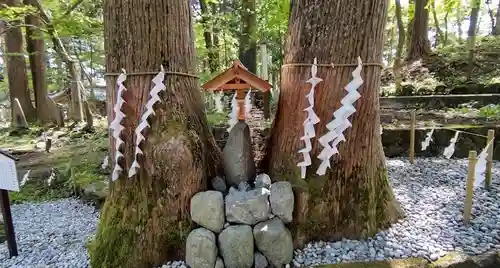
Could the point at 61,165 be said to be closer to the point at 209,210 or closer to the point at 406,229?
the point at 209,210

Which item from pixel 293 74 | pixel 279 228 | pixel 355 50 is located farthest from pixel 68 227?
→ pixel 355 50

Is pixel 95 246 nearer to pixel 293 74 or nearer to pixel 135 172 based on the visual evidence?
pixel 135 172

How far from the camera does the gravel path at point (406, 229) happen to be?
175cm

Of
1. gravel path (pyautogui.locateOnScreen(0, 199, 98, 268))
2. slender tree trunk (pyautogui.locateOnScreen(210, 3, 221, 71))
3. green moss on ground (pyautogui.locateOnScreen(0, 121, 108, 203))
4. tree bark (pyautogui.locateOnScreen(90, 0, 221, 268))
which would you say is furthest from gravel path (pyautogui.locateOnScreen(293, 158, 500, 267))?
slender tree trunk (pyautogui.locateOnScreen(210, 3, 221, 71))

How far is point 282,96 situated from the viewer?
2.06 m

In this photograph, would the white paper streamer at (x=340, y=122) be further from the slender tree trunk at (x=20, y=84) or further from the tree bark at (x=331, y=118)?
the slender tree trunk at (x=20, y=84)

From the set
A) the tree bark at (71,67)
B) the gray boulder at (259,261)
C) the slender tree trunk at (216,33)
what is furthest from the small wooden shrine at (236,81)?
the slender tree trunk at (216,33)

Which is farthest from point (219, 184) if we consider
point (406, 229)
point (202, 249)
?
point (406, 229)

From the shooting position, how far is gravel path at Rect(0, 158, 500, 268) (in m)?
1.75

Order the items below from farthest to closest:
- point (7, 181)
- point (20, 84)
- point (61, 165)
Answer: point (20, 84), point (61, 165), point (7, 181)

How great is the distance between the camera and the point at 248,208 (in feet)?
5.62

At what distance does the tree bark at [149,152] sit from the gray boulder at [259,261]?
17.0 inches

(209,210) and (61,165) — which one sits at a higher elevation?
(209,210)

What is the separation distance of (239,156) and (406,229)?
1.12 meters
